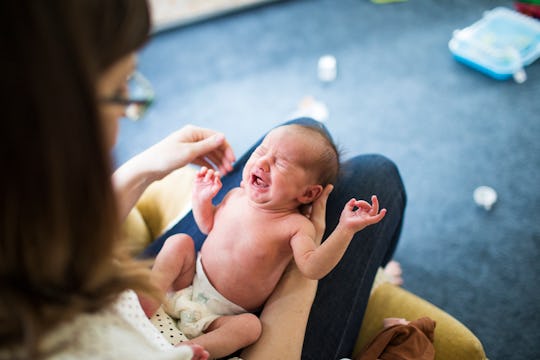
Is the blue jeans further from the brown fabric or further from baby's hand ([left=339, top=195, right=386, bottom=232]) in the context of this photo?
baby's hand ([left=339, top=195, right=386, bottom=232])

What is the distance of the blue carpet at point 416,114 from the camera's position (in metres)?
1.67

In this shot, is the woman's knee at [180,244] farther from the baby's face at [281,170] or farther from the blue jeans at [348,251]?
the baby's face at [281,170]

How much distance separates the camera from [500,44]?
2262 mm

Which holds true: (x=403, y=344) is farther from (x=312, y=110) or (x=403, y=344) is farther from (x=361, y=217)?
(x=312, y=110)

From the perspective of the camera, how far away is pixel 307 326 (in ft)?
3.51

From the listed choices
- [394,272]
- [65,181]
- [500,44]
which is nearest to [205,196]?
[65,181]

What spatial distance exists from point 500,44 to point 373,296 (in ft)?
5.10

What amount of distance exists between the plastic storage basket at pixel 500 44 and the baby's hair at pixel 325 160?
1425 mm

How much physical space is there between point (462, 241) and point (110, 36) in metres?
1.51

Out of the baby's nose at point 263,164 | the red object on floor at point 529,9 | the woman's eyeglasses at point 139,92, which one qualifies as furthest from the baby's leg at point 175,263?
the red object on floor at point 529,9

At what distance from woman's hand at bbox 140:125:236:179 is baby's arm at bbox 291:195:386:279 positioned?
29 cm

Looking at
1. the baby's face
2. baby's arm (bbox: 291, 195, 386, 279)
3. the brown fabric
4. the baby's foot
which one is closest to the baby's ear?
the baby's face

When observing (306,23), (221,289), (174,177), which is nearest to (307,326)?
(221,289)

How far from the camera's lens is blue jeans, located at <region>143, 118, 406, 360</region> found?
1075mm
